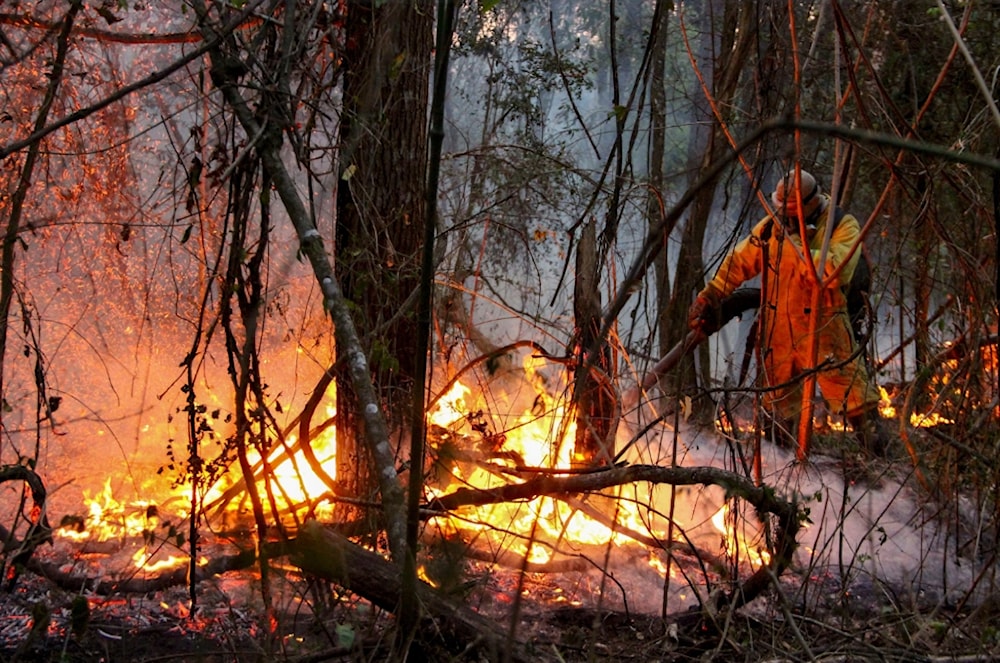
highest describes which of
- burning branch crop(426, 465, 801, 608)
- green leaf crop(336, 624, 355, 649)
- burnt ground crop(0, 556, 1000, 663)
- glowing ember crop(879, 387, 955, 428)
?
glowing ember crop(879, 387, 955, 428)

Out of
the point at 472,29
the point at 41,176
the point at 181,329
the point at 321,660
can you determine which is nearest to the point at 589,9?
the point at 472,29

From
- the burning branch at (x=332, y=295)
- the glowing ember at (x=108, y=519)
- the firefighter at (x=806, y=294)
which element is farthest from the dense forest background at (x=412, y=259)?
the firefighter at (x=806, y=294)

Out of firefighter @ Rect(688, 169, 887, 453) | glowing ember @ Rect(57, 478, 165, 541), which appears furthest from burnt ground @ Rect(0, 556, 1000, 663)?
firefighter @ Rect(688, 169, 887, 453)

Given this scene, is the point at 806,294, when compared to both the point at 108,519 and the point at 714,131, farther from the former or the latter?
the point at 108,519

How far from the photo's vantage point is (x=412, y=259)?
4.03 m

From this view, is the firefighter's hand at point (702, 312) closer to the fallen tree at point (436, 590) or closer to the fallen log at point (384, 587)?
the fallen tree at point (436, 590)

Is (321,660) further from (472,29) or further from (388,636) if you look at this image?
(472,29)

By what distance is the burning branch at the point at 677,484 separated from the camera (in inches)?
120

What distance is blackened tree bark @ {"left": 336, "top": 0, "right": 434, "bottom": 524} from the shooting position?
3971 millimetres

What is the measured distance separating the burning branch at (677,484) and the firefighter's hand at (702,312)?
1692 mm

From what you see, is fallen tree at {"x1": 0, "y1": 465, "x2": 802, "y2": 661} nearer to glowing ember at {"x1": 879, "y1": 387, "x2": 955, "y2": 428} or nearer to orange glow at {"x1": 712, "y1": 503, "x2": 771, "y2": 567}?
orange glow at {"x1": 712, "y1": 503, "x2": 771, "y2": 567}

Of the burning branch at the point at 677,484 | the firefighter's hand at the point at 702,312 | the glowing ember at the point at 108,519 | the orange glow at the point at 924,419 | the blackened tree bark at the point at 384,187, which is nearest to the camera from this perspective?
the burning branch at the point at 677,484

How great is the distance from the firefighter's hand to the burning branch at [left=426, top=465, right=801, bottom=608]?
1692 millimetres

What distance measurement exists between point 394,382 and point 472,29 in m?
3.53
